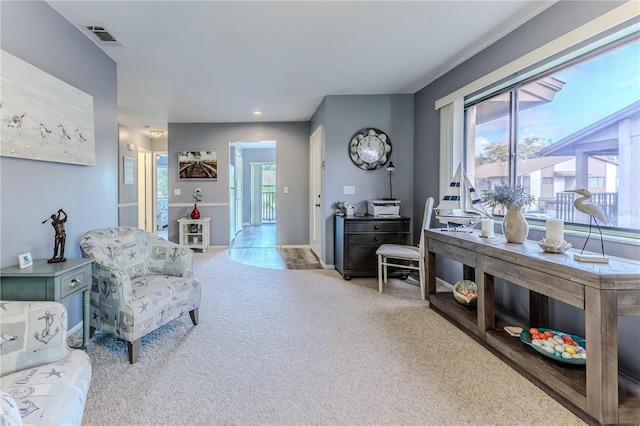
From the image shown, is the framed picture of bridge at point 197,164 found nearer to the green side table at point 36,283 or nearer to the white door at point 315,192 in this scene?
the white door at point 315,192

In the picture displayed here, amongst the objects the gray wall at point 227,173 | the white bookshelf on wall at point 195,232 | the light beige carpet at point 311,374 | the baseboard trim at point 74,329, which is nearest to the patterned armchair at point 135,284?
the light beige carpet at point 311,374

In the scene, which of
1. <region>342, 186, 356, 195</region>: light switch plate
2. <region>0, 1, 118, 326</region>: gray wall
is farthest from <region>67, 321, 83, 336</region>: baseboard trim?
<region>342, 186, 356, 195</region>: light switch plate

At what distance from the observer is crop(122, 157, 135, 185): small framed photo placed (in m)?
6.16

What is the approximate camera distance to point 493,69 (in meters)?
2.74

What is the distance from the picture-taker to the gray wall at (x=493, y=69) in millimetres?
1784

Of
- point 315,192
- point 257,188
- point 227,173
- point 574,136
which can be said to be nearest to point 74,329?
point 315,192

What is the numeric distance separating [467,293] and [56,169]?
3.34m

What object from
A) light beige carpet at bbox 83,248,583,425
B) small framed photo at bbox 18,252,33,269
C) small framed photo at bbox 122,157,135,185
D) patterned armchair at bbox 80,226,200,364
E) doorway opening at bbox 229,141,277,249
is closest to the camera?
light beige carpet at bbox 83,248,583,425

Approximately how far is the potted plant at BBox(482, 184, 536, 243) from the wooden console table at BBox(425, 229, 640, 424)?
75mm

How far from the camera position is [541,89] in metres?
2.42

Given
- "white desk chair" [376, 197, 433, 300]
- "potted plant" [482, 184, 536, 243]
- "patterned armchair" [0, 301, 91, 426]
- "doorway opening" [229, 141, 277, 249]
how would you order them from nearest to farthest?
"patterned armchair" [0, 301, 91, 426] < "potted plant" [482, 184, 536, 243] < "white desk chair" [376, 197, 433, 300] < "doorway opening" [229, 141, 277, 249]

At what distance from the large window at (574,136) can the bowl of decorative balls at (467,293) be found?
76 cm

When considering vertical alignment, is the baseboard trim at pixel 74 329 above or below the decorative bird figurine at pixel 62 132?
below

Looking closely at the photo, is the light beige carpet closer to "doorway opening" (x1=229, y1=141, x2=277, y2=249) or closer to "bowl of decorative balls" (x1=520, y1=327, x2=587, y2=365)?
"bowl of decorative balls" (x1=520, y1=327, x2=587, y2=365)
